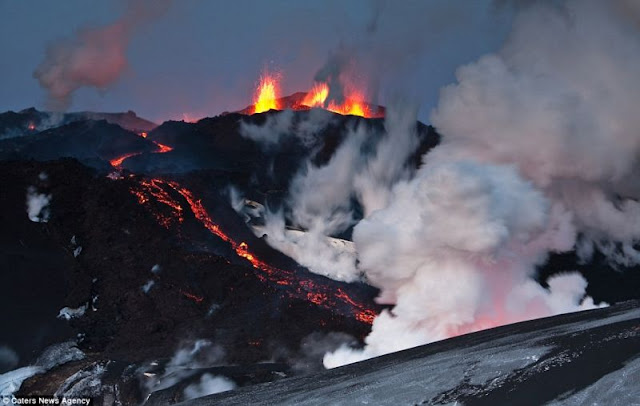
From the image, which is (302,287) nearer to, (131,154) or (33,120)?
(131,154)

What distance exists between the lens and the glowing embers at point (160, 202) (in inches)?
977

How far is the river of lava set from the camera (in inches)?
862

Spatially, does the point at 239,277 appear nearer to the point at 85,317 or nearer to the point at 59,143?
the point at 85,317

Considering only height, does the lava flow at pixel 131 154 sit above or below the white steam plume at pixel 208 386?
above

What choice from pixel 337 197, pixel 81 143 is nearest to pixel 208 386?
pixel 337 197

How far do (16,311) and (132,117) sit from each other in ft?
263

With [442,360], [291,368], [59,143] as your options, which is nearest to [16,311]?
[291,368]

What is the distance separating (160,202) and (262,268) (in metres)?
5.46

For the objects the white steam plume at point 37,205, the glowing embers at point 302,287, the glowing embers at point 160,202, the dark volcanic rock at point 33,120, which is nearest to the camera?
the glowing embers at point 302,287

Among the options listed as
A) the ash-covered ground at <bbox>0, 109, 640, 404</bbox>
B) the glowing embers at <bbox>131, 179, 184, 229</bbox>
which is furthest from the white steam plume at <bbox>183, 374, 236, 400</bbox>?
the glowing embers at <bbox>131, 179, 184, 229</bbox>

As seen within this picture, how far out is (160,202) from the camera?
2573 cm

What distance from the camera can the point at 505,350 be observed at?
32.6ft

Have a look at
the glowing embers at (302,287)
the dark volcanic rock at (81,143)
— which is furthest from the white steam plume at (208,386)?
the dark volcanic rock at (81,143)

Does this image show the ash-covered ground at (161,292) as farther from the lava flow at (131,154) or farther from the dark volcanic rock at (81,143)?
the dark volcanic rock at (81,143)
